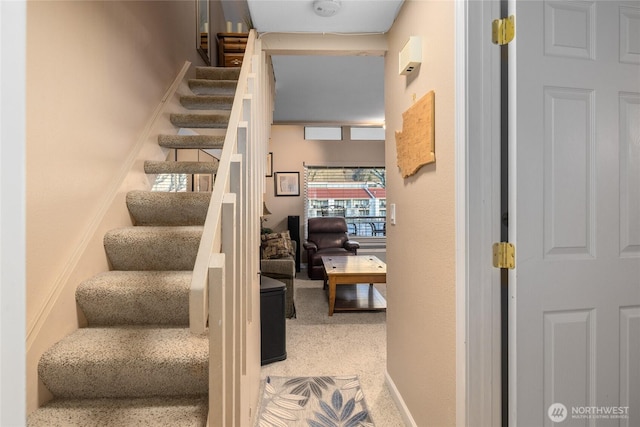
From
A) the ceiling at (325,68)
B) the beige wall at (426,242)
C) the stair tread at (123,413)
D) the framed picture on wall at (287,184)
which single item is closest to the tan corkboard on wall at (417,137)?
the beige wall at (426,242)

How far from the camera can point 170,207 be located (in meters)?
2.28

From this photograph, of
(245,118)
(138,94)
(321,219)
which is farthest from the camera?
(321,219)

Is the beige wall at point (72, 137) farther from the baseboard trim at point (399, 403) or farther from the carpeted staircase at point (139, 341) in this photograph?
the baseboard trim at point (399, 403)

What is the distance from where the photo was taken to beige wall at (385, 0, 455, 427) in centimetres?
142

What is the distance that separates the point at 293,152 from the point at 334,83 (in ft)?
8.08

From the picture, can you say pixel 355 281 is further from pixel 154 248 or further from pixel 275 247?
pixel 154 248

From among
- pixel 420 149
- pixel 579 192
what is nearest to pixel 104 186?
pixel 420 149

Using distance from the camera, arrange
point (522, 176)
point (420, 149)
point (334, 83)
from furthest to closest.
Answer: point (334, 83), point (420, 149), point (522, 176)

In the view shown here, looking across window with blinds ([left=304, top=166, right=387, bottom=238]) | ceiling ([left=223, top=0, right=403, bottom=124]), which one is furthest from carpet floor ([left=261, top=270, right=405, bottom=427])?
window with blinds ([left=304, top=166, right=387, bottom=238])

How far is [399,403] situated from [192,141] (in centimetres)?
245

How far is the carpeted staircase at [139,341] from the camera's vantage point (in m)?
1.41

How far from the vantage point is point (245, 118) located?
1.85 metres

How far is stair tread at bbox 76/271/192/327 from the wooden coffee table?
7.44 ft

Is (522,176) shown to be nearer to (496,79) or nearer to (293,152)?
(496,79)
